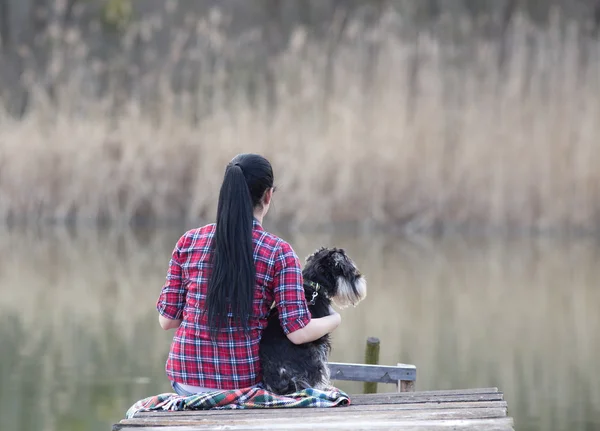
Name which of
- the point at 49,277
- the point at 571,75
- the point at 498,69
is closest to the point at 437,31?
the point at 498,69

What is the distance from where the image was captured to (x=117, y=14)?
15609 millimetres

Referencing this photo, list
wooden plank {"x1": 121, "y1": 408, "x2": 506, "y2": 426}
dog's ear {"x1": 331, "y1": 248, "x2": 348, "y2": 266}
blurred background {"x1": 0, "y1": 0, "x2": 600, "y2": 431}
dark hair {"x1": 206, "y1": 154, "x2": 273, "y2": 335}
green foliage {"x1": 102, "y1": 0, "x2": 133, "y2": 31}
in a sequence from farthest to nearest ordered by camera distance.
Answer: green foliage {"x1": 102, "y1": 0, "x2": 133, "y2": 31} < blurred background {"x1": 0, "y1": 0, "x2": 600, "y2": 431} < dog's ear {"x1": 331, "y1": 248, "x2": 348, "y2": 266} < dark hair {"x1": 206, "y1": 154, "x2": 273, "y2": 335} < wooden plank {"x1": 121, "y1": 408, "x2": 506, "y2": 426}

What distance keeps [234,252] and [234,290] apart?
12 cm

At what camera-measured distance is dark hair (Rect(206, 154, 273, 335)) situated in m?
3.38

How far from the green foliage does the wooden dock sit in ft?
41.6

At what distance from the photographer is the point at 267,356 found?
3547mm

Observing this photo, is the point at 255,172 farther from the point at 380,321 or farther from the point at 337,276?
the point at 380,321

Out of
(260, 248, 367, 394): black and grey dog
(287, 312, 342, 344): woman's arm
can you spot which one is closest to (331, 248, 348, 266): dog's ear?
(260, 248, 367, 394): black and grey dog

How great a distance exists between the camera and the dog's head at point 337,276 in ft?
12.3

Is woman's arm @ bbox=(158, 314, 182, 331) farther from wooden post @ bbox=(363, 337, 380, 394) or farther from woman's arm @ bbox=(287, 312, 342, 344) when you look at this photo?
wooden post @ bbox=(363, 337, 380, 394)

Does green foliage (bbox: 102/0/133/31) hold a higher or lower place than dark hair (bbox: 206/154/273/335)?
higher

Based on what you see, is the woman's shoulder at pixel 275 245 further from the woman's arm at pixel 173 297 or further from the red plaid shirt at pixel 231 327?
the woman's arm at pixel 173 297

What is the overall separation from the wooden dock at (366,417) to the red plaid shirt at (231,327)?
0.71ft

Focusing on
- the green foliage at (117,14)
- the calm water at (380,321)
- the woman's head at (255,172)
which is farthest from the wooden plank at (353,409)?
the green foliage at (117,14)
